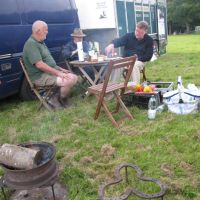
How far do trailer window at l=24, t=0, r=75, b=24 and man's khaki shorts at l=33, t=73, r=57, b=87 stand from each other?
1184 mm

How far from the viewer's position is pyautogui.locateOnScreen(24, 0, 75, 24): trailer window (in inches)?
242

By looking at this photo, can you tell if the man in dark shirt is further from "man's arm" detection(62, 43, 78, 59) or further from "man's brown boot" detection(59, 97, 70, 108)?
"man's brown boot" detection(59, 97, 70, 108)

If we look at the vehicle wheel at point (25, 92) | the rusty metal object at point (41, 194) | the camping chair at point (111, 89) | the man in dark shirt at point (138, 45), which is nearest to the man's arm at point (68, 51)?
the man in dark shirt at point (138, 45)

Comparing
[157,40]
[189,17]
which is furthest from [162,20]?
[189,17]

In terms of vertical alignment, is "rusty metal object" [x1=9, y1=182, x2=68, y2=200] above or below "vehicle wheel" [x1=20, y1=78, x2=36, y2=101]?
below

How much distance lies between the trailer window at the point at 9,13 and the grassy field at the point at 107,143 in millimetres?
1476

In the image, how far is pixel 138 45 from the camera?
679 centimetres

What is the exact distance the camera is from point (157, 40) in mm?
12500

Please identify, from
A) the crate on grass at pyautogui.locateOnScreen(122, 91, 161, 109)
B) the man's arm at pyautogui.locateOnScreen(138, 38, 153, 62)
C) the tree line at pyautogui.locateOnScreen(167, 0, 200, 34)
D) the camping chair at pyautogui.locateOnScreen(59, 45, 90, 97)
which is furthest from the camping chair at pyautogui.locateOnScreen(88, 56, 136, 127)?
the tree line at pyautogui.locateOnScreen(167, 0, 200, 34)

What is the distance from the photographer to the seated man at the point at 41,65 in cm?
540

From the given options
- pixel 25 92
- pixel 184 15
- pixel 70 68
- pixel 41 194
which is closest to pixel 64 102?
pixel 25 92

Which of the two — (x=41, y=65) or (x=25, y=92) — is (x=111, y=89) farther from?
(x=25, y=92)

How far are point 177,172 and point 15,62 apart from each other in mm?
3542

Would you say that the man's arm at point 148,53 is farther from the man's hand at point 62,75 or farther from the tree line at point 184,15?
the tree line at point 184,15
